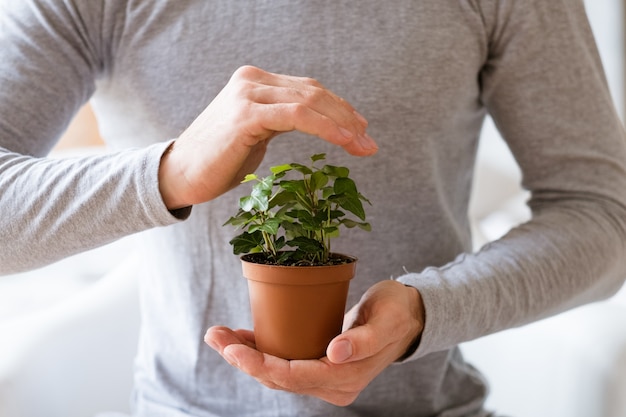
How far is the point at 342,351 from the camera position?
2.53 feet

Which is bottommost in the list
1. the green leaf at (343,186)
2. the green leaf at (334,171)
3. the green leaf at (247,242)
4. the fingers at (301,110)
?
the green leaf at (247,242)

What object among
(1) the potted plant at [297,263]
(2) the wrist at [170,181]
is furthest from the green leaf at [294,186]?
(2) the wrist at [170,181]

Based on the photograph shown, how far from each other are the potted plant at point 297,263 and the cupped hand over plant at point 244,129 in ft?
0.13

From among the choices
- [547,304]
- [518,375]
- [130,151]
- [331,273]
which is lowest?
[518,375]

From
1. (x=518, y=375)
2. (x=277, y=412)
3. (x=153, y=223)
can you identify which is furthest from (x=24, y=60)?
(x=518, y=375)

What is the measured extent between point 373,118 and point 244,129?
0.37m

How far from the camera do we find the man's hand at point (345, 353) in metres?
0.79

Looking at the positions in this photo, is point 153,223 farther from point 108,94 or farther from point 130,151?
point 108,94

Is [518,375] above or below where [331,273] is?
below

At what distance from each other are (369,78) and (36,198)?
0.48 metres

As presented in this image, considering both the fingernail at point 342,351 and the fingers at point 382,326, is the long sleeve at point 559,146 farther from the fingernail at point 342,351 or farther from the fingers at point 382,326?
the fingernail at point 342,351

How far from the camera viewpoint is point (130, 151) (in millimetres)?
888

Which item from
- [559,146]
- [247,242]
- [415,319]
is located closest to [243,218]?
[247,242]

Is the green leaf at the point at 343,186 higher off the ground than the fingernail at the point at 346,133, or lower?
lower
